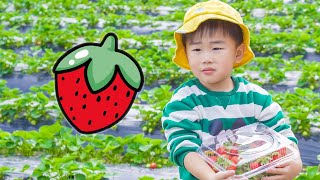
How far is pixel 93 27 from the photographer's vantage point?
9781 millimetres

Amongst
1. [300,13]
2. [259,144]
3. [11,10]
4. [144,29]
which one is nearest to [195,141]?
[259,144]

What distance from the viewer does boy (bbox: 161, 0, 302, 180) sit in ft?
8.36

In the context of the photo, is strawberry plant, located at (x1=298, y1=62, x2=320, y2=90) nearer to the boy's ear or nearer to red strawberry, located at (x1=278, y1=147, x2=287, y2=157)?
the boy's ear

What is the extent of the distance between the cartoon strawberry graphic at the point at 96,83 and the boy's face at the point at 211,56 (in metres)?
0.23

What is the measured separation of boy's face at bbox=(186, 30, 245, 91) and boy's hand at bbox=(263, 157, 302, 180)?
41 centimetres

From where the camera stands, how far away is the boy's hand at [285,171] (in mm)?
2484

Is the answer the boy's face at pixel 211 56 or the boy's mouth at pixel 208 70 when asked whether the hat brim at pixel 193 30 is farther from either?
the boy's mouth at pixel 208 70

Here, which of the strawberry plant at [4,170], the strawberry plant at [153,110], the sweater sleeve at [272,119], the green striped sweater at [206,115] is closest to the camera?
the green striped sweater at [206,115]

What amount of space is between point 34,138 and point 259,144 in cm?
239

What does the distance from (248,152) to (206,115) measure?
28 cm

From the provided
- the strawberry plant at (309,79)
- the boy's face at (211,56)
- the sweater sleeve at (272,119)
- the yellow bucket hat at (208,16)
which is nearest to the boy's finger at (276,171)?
the sweater sleeve at (272,119)

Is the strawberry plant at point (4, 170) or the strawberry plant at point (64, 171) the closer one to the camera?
the strawberry plant at point (64, 171)

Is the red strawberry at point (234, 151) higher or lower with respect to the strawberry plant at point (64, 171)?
higher

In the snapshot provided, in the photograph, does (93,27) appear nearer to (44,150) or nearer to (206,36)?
(44,150)
